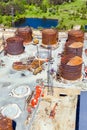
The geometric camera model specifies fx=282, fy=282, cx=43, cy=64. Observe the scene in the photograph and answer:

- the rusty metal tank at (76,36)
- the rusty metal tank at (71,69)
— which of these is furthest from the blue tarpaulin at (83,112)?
the rusty metal tank at (76,36)

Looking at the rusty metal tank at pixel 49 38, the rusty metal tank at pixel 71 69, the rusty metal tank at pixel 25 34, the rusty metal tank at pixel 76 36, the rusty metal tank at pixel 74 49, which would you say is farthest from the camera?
→ the rusty metal tank at pixel 25 34

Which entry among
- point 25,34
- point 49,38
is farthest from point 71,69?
point 25,34

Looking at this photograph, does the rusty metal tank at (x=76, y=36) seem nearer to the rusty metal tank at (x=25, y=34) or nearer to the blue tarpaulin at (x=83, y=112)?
the rusty metal tank at (x=25, y=34)

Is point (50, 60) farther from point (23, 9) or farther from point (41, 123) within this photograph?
point (23, 9)

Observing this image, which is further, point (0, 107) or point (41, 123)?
point (0, 107)

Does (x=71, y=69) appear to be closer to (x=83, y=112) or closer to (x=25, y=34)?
(x=83, y=112)

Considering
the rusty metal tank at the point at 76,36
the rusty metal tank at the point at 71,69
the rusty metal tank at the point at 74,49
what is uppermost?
the rusty metal tank at the point at 76,36

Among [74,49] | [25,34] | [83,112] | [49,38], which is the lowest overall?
[83,112]

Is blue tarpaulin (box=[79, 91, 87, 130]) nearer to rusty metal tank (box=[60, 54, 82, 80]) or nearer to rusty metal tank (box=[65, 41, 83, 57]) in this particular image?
rusty metal tank (box=[60, 54, 82, 80])

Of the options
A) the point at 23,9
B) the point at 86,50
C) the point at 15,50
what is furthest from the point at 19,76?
the point at 23,9

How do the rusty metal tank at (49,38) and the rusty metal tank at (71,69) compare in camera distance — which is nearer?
the rusty metal tank at (71,69)

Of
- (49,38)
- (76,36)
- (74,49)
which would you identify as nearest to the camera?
(74,49)
